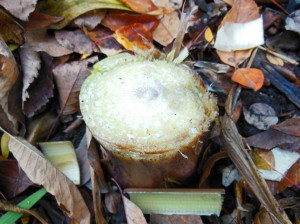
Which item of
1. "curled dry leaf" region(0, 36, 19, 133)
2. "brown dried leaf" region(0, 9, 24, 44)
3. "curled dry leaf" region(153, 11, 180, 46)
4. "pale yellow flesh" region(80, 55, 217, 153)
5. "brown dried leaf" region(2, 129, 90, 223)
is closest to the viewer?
"pale yellow flesh" region(80, 55, 217, 153)

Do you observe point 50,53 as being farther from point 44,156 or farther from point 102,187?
point 102,187

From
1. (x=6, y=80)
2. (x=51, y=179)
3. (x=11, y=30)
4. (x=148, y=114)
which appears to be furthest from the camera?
(x=11, y=30)

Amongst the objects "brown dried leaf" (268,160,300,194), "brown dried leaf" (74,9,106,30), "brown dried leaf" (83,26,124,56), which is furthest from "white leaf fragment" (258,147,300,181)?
"brown dried leaf" (74,9,106,30)

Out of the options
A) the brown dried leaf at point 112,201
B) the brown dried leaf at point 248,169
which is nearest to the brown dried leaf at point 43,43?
the brown dried leaf at point 112,201

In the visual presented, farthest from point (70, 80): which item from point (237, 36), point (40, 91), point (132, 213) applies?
point (237, 36)

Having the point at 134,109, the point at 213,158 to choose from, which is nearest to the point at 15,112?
the point at 134,109

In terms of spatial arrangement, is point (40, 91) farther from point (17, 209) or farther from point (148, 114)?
point (148, 114)

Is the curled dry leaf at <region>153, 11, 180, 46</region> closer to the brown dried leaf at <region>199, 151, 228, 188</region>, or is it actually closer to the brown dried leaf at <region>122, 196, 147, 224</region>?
the brown dried leaf at <region>199, 151, 228, 188</region>
